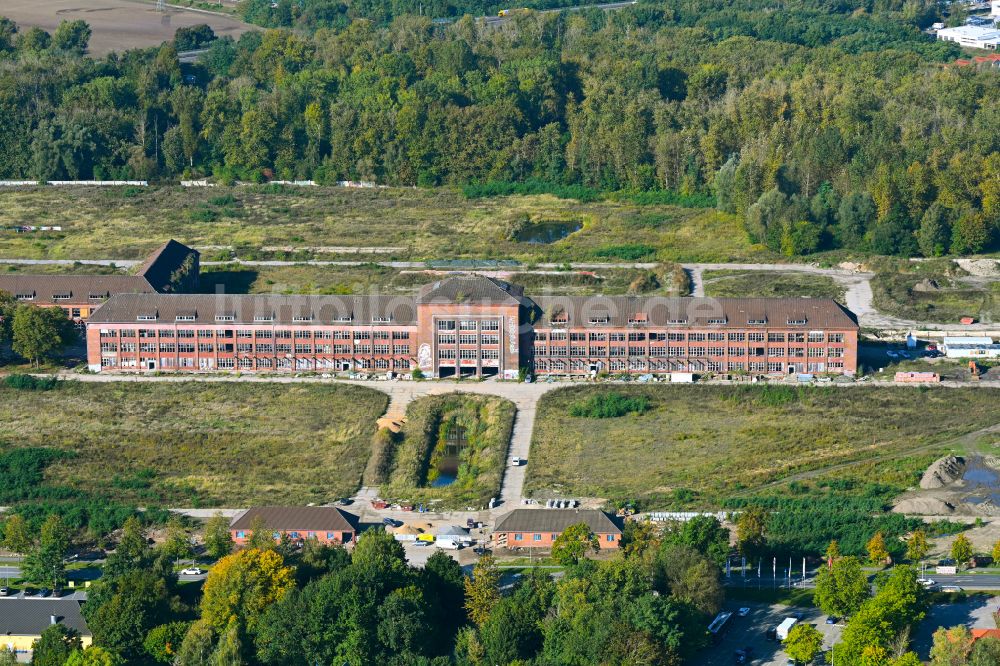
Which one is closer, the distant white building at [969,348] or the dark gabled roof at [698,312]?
the dark gabled roof at [698,312]

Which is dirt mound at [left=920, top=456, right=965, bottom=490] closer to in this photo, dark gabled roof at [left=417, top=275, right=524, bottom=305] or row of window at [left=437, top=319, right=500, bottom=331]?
dark gabled roof at [left=417, top=275, right=524, bottom=305]

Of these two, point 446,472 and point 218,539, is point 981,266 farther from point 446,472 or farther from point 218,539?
point 218,539

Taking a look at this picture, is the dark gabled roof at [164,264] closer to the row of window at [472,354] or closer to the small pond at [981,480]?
the row of window at [472,354]

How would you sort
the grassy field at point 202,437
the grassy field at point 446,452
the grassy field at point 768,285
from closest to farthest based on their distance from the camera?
the grassy field at point 446,452 < the grassy field at point 202,437 < the grassy field at point 768,285

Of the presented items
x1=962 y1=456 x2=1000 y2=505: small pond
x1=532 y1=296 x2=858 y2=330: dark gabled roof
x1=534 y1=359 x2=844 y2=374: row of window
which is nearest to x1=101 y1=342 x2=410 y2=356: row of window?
x1=532 y1=296 x2=858 y2=330: dark gabled roof

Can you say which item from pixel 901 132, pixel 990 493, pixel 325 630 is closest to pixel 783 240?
pixel 901 132

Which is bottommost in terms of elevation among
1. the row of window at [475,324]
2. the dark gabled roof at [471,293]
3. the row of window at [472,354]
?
the row of window at [472,354]

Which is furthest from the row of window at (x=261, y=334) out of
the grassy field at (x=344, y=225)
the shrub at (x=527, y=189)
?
the shrub at (x=527, y=189)
